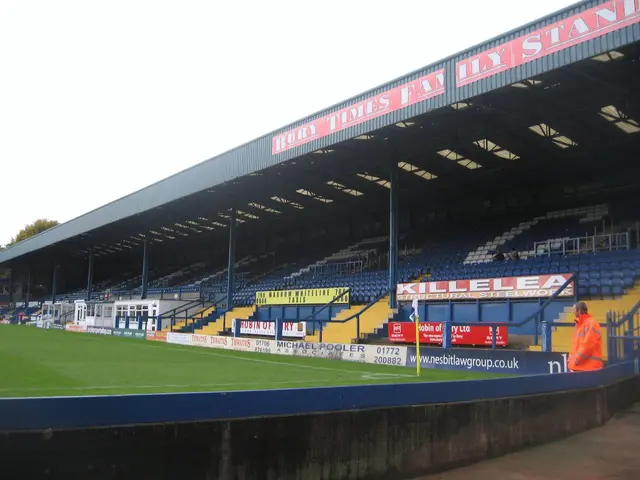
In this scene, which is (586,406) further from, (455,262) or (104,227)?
(104,227)

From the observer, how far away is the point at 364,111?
2091 cm

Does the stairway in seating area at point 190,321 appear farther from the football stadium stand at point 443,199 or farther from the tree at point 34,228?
the tree at point 34,228

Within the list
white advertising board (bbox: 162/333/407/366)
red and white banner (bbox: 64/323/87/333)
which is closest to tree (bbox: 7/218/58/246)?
red and white banner (bbox: 64/323/87/333)

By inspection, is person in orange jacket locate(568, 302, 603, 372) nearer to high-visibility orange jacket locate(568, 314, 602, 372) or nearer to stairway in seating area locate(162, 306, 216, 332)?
high-visibility orange jacket locate(568, 314, 602, 372)

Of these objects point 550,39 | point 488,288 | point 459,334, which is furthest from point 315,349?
point 550,39

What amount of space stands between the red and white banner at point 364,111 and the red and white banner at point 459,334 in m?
7.39

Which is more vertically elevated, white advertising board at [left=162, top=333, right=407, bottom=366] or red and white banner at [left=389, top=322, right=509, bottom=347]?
red and white banner at [left=389, top=322, right=509, bottom=347]

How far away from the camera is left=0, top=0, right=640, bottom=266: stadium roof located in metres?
15.3

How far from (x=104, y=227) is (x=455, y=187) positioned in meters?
28.1

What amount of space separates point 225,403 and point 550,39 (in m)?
13.7

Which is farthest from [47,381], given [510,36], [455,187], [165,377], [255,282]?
[255,282]

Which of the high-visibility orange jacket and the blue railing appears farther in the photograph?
the blue railing

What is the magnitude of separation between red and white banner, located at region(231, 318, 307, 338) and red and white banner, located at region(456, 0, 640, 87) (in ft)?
38.4

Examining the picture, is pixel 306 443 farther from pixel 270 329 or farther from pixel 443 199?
pixel 443 199
